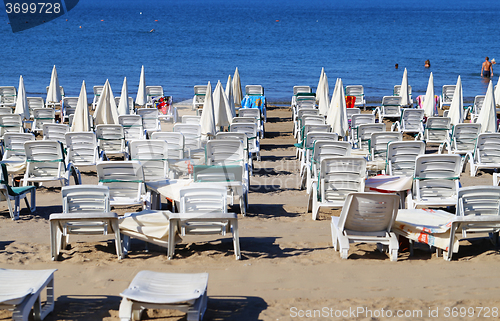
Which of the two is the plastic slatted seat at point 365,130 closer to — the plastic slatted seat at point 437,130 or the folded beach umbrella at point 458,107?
the plastic slatted seat at point 437,130

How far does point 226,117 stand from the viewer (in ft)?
43.0

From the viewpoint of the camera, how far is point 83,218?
5.89 metres

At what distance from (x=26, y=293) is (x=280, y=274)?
8.27 ft

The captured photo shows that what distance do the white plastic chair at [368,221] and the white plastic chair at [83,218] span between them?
258cm

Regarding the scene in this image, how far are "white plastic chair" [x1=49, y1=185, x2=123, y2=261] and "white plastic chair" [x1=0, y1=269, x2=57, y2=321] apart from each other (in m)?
1.02

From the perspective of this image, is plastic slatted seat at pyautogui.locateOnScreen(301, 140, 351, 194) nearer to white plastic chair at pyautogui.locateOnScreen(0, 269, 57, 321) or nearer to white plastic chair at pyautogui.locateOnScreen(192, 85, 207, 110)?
white plastic chair at pyautogui.locateOnScreen(0, 269, 57, 321)

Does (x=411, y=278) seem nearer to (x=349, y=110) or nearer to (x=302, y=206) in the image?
(x=302, y=206)

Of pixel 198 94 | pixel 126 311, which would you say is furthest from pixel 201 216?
pixel 198 94

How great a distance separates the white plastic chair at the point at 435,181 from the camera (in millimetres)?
7637

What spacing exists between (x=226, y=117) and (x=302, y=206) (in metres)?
4.87

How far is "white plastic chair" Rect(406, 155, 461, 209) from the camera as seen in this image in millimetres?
7637

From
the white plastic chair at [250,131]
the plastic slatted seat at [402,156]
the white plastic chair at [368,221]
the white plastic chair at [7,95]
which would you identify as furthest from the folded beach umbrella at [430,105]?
the white plastic chair at [7,95]

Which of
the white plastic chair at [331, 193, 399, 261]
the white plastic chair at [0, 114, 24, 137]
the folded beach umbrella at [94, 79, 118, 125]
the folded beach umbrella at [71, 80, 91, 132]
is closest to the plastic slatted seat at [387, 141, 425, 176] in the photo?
the white plastic chair at [331, 193, 399, 261]

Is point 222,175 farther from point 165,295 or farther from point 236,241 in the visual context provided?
point 165,295
